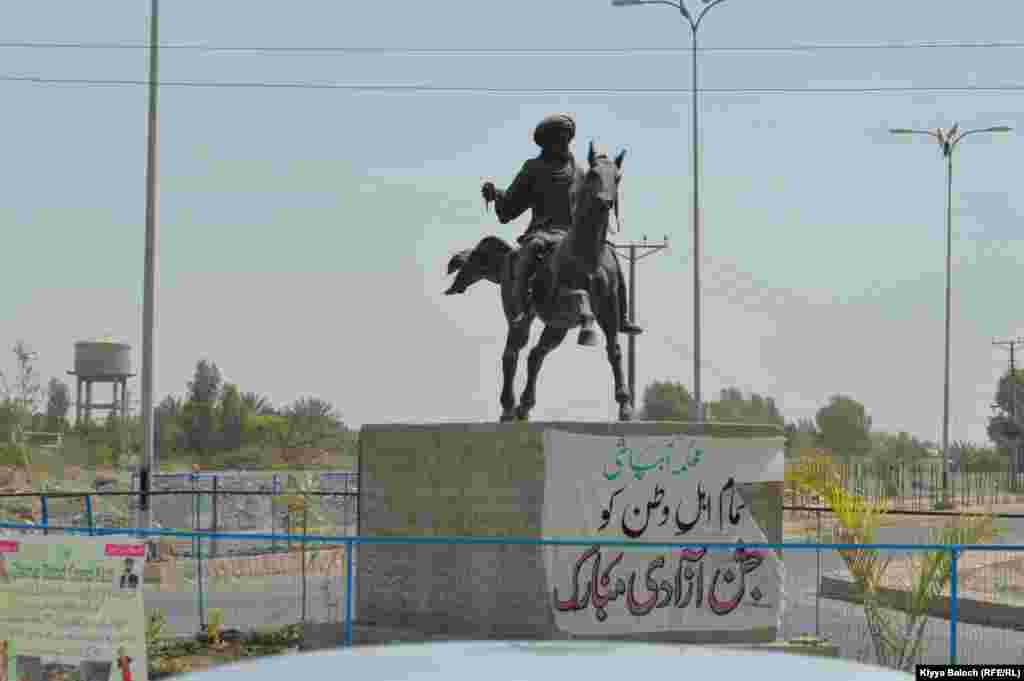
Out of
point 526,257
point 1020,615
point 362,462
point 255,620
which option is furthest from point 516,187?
point 1020,615

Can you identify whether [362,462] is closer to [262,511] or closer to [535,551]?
[535,551]

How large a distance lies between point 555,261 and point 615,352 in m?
1.08

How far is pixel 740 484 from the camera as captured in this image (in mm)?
13930

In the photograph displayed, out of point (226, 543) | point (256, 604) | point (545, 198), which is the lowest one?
point (226, 543)

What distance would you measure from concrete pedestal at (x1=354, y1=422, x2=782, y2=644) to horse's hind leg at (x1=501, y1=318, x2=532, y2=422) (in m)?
1.03

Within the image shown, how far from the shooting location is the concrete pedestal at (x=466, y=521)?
13219 millimetres

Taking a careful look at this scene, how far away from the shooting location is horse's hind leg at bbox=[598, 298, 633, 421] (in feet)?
47.4

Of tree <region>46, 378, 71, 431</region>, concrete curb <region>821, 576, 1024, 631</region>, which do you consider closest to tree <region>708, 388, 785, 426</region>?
tree <region>46, 378, 71, 431</region>

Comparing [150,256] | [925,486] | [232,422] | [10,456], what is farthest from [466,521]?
[925,486]

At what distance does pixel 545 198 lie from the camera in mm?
15242

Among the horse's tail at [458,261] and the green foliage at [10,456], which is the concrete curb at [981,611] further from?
the green foliage at [10,456]

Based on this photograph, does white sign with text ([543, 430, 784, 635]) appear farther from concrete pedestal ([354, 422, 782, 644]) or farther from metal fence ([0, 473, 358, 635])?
metal fence ([0, 473, 358, 635])

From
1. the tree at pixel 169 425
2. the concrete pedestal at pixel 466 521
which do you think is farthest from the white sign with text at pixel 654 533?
the tree at pixel 169 425

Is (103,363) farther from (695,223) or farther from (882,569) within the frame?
(882,569)
